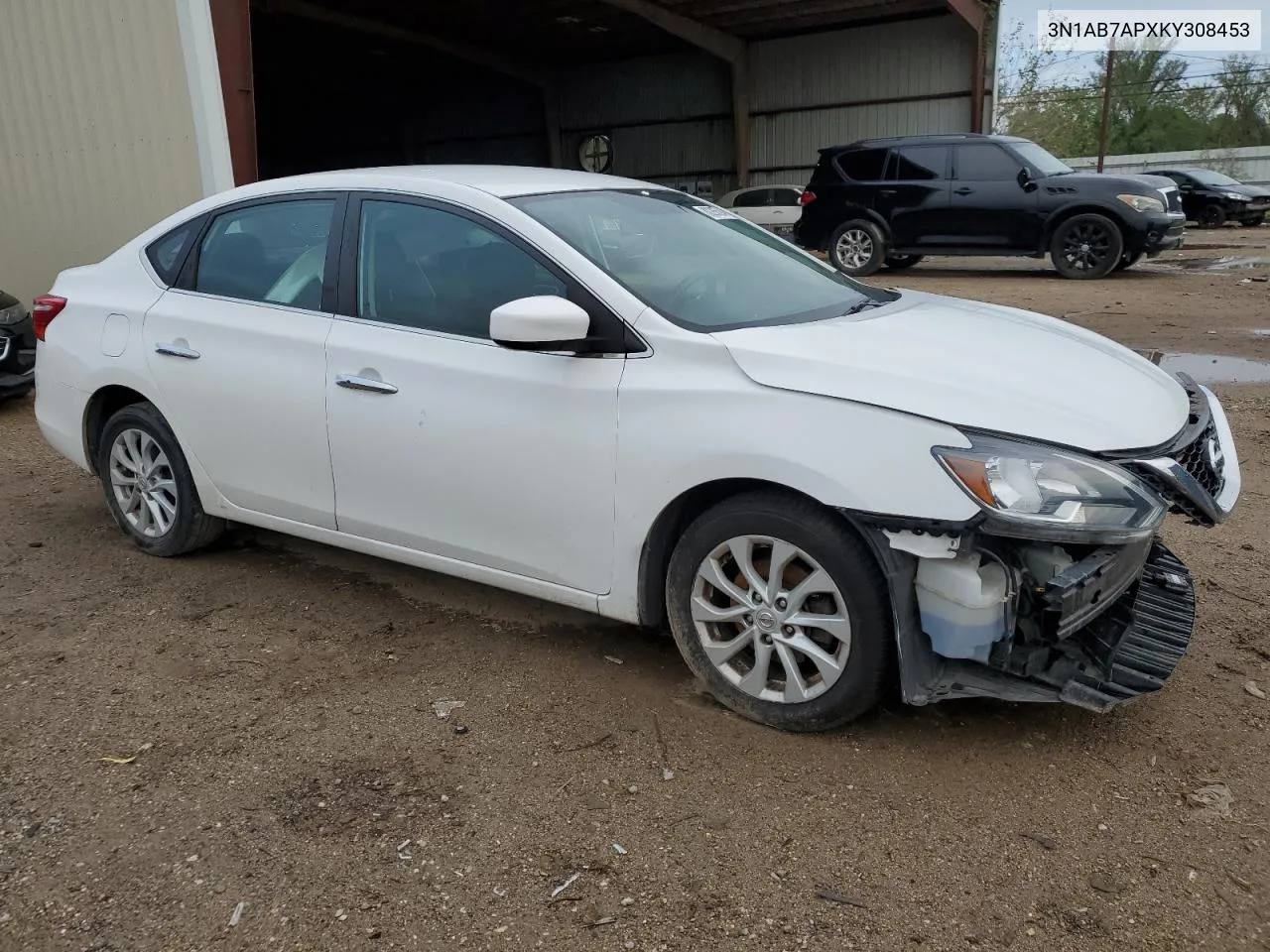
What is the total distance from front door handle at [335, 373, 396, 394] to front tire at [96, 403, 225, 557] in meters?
1.09

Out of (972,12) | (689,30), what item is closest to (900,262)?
(972,12)

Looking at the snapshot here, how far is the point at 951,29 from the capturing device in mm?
21281

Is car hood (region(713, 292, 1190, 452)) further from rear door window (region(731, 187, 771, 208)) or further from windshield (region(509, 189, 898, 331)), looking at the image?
rear door window (region(731, 187, 771, 208))

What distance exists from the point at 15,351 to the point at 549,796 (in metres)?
7.14

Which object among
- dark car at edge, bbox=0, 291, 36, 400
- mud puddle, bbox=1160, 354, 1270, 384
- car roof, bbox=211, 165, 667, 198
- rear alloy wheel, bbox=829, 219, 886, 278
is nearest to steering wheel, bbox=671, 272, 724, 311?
car roof, bbox=211, 165, 667, 198

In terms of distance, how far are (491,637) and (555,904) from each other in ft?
4.92

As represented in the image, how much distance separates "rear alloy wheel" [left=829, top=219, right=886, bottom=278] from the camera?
15523mm

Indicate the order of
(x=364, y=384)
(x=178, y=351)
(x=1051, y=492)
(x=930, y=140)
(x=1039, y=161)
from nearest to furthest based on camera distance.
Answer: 1. (x=1051, y=492)
2. (x=364, y=384)
3. (x=178, y=351)
4. (x=1039, y=161)
5. (x=930, y=140)

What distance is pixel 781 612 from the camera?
297 centimetres

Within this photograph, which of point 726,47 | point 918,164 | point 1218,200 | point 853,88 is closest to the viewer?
point 918,164

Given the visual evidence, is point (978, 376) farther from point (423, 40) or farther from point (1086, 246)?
point (423, 40)

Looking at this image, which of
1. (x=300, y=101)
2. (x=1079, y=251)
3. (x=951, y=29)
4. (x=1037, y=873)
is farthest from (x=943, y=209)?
(x=300, y=101)

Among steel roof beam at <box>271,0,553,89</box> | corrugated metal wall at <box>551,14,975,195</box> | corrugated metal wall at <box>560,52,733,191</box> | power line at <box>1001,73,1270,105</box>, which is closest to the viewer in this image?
steel roof beam at <box>271,0,553,89</box>

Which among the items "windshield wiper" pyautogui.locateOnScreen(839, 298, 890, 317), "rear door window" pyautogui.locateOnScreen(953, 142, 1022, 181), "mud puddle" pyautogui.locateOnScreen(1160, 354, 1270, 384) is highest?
"rear door window" pyautogui.locateOnScreen(953, 142, 1022, 181)
